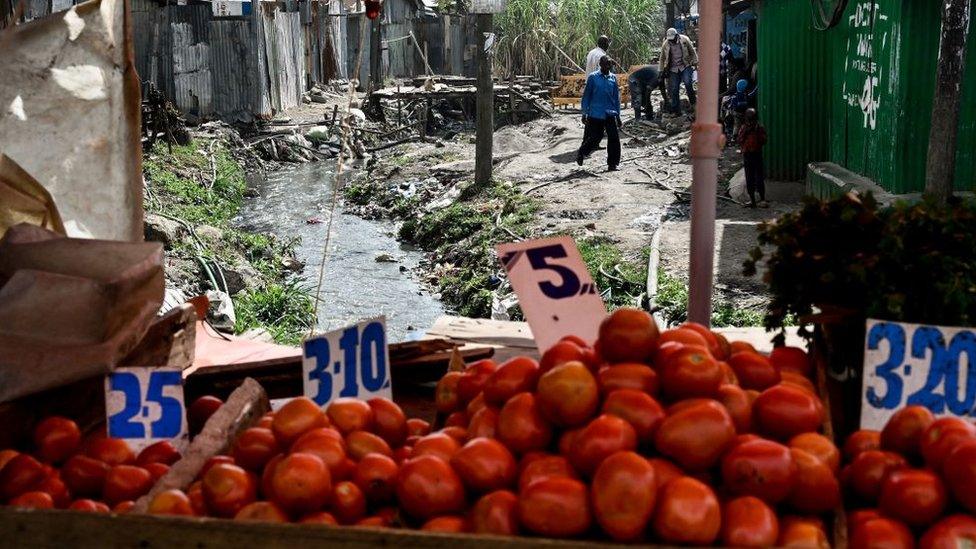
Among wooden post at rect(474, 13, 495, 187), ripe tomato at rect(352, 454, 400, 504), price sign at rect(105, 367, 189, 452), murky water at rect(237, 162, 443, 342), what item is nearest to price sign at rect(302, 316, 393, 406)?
price sign at rect(105, 367, 189, 452)

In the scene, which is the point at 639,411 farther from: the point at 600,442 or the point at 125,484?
the point at 125,484

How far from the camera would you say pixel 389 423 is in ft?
8.46

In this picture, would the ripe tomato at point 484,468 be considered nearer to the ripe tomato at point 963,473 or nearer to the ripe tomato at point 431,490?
the ripe tomato at point 431,490

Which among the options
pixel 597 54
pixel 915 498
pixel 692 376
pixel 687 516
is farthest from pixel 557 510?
pixel 597 54

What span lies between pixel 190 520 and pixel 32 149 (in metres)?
2.27

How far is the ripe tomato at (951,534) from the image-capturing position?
6.07 ft

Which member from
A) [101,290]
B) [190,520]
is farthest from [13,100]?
[190,520]

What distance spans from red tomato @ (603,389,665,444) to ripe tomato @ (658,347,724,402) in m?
0.08

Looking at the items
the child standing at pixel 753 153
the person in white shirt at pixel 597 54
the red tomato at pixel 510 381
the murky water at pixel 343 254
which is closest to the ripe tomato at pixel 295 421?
the red tomato at pixel 510 381

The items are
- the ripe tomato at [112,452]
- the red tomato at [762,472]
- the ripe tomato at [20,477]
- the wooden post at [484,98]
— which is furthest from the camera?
the wooden post at [484,98]

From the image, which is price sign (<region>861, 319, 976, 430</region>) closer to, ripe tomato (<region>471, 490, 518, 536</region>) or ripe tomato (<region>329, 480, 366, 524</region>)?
ripe tomato (<region>471, 490, 518, 536</region>)

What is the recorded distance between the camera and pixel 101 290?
2.90 m

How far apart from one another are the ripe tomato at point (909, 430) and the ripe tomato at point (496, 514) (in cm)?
82

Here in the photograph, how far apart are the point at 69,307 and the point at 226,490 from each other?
39.9 inches
